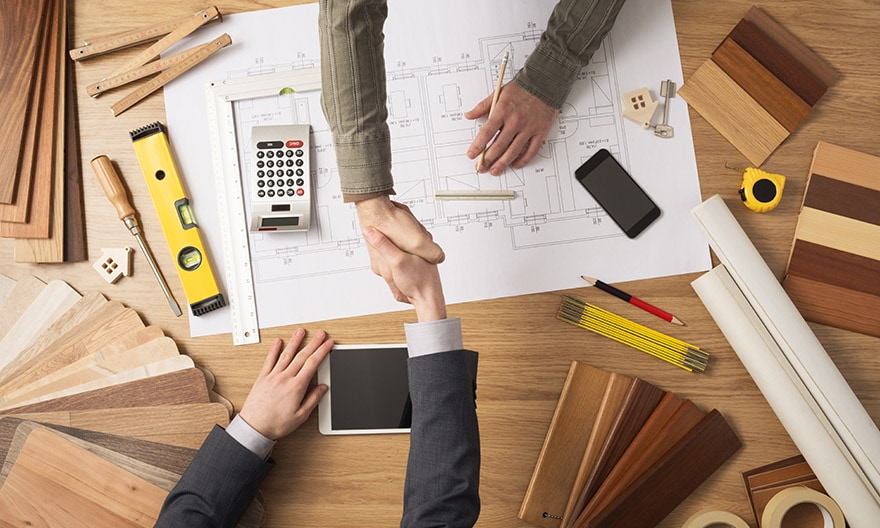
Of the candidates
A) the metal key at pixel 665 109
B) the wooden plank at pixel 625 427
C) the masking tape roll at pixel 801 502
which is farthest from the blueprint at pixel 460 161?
the masking tape roll at pixel 801 502

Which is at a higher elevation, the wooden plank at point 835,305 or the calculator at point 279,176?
the calculator at point 279,176

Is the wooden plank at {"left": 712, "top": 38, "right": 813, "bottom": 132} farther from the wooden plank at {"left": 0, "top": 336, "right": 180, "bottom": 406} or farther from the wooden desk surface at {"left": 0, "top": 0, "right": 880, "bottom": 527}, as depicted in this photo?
the wooden plank at {"left": 0, "top": 336, "right": 180, "bottom": 406}

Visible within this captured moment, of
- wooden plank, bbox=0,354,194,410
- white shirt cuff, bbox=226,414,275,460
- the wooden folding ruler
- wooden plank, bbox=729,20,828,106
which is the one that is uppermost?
the wooden folding ruler

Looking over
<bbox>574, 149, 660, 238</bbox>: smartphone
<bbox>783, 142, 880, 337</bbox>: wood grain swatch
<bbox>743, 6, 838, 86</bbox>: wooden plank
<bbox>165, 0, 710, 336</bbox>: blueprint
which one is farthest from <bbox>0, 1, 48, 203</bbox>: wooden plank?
<bbox>783, 142, 880, 337</bbox>: wood grain swatch

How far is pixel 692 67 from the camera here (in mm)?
1292

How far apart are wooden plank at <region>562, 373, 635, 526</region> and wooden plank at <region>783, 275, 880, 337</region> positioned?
38 cm

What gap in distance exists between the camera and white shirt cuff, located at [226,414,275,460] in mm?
1167

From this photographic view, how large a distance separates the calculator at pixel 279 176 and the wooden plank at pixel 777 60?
936 mm

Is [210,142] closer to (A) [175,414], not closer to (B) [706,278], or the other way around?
(A) [175,414]

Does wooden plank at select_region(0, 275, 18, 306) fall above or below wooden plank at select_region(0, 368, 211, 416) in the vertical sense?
above

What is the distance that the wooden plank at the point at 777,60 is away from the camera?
1.26 m

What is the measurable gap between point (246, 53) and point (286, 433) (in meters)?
0.80

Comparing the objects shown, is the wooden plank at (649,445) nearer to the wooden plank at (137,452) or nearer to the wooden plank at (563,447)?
the wooden plank at (563,447)

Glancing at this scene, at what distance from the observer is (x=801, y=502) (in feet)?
3.72
